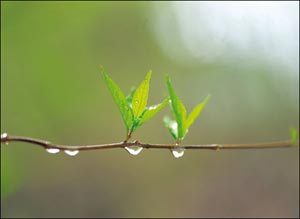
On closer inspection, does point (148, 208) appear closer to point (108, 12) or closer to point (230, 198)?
point (230, 198)

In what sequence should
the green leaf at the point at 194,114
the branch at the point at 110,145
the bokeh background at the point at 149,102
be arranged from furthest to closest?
1. the bokeh background at the point at 149,102
2. the green leaf at the point at 194,114
3. the branch at the point at 110,145

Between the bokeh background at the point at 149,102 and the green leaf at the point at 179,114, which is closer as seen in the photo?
the green leaf at the point at 179,114

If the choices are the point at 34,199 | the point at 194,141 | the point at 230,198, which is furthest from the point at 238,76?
the point at 34,199

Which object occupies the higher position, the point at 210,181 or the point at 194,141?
the point at 194,141

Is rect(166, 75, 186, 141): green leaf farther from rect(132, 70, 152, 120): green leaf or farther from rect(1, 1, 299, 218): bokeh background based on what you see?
rect(1, 1, 299, 218): bokeh background

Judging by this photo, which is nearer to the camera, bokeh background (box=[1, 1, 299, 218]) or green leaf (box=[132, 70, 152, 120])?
green leaf (box=[132, 70, 152, 120])

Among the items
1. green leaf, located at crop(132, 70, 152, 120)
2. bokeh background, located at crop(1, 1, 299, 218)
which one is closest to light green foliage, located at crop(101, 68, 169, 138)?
green leaf, located at crop(132, 70, 152, 120)

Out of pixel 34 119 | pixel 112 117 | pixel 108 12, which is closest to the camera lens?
pixel 34 119

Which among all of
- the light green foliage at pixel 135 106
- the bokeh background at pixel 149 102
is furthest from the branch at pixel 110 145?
the bokeh background at pixel 149 102

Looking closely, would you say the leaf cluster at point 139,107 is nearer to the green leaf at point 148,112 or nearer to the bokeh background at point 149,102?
the green leaf at point 148,112
